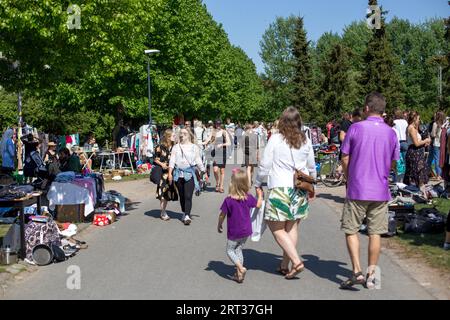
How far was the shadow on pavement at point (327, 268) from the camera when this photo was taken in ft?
24.2

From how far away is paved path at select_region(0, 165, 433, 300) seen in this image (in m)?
6.67

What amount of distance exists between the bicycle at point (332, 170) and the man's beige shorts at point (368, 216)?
11.1 m

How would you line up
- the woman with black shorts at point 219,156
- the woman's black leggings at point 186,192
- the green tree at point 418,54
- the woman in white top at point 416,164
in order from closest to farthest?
1. the woman's black leggings at point 186,192
2. the woman in white top at point 416,164
3. the woman with black shorts at point 219,156
4. the green tree at point 418,54

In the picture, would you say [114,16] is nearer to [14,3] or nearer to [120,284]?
[14,3]

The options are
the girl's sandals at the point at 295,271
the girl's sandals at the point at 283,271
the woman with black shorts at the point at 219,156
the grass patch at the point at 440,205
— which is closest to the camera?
the girl's sandals at the point at 295,271

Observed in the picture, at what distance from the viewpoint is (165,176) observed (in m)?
12.8

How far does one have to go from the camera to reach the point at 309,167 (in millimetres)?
7312

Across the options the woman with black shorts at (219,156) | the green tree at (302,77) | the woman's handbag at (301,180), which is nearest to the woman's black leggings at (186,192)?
the woman's handbag at (301,180)

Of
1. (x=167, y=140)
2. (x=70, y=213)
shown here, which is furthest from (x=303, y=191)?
(x=167, y=140)

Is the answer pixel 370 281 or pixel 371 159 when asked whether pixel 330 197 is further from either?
pixel 371 159

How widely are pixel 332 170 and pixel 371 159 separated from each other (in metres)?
12.0

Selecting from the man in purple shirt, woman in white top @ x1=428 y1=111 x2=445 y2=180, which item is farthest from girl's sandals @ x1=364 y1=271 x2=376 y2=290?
woman in white top @ x1=428 y1=111 x2=445 y2=180

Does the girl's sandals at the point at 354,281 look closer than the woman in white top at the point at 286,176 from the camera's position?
Yes

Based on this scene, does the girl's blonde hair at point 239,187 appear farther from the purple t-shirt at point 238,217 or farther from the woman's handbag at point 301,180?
the woman's handbag at point 301,180
